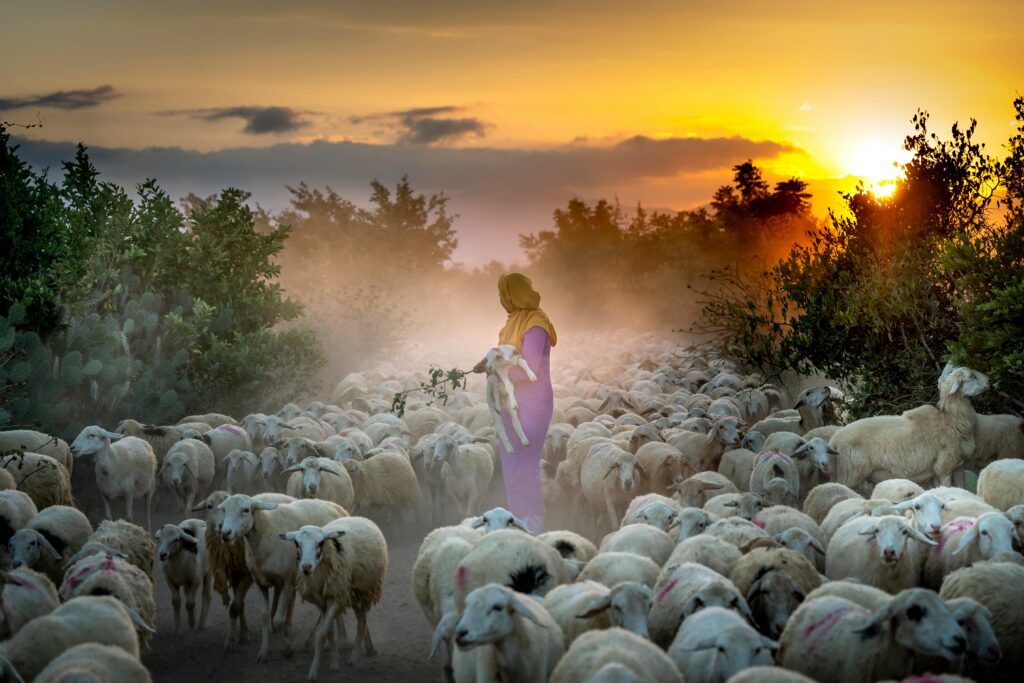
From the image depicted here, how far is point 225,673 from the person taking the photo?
360 inches

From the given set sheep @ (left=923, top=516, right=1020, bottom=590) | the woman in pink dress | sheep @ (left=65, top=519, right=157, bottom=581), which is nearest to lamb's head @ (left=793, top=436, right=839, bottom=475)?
sheep @ (left=923, top=516, right=1020, bottom=590)

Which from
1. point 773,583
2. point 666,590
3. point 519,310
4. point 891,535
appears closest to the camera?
point 666,590

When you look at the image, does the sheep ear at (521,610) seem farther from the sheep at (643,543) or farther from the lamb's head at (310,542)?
the lamb's head at (310,542)

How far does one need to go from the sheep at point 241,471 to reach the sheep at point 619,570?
7483 mm

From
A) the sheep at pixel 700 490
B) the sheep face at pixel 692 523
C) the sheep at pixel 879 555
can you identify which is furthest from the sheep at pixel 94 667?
the sheep at pixel 700 490

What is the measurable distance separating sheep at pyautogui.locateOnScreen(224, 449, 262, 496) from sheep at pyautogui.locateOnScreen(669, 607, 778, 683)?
9204 millimetres

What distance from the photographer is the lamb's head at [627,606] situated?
21.3 ft

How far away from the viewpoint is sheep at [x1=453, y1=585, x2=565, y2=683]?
20.3 feet

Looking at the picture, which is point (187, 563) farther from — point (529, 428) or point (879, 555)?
point (879, 555)

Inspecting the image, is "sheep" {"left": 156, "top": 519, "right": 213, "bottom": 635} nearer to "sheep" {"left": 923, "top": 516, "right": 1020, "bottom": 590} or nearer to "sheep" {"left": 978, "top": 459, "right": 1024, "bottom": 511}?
"sheep" {"left": 923, "top": 516, "right": 1020, "bottom": 590}

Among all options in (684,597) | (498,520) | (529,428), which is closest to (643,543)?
(498,520)

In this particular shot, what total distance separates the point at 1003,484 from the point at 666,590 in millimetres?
4680

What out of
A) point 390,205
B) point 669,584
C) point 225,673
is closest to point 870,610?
point 669,584

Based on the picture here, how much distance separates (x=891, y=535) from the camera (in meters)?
8.17
